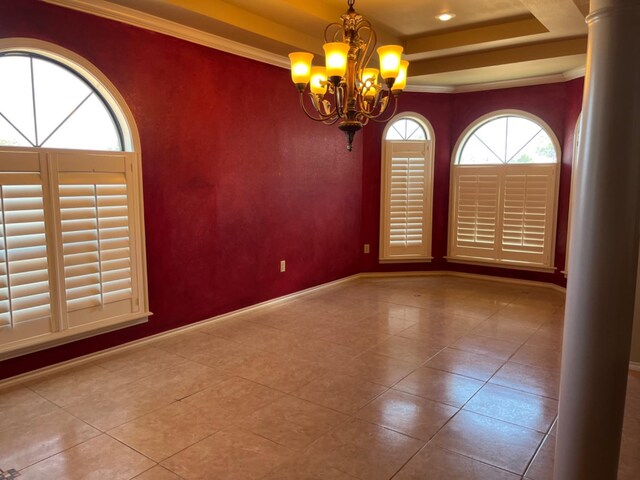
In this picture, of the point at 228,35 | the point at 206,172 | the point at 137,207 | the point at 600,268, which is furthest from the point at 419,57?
the point at 600,268

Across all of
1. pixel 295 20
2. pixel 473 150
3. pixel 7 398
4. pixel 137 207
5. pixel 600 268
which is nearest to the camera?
pixel 600 268

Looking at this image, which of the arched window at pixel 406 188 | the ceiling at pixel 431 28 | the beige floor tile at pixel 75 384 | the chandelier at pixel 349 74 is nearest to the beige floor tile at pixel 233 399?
the beige floor tile at pixel 75 384

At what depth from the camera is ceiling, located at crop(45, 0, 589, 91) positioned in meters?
3.50

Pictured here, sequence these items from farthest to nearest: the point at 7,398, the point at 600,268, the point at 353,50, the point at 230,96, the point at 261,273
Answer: the point at 261,273
the point at 230,96
the point at 353,50
the point at 7,398
the point at 600,268

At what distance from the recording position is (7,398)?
9.37 feet

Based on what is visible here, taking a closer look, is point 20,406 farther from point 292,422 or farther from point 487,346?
point 487,346

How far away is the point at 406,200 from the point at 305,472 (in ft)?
14.8

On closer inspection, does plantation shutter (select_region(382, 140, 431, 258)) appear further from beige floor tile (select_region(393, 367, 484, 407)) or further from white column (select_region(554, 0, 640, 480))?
white column (select_region(554, 0, 640, 480))

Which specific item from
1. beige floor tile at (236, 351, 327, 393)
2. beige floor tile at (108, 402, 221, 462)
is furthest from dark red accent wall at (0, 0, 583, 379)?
beige floor tile at (108, 402, 221, 462)

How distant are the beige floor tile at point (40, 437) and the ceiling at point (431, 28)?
2.66 meters

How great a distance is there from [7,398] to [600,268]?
330 centimetres

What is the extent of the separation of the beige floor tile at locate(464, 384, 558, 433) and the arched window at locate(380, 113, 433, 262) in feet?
11.1

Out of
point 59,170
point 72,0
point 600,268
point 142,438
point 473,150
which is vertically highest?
point 72,0

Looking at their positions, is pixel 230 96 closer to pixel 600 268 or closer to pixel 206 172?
pixel 206 172
